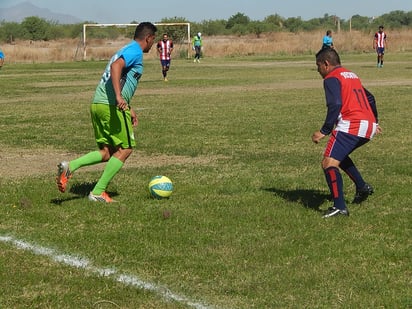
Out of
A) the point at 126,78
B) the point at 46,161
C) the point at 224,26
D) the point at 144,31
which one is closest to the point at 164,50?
the point at 46,161

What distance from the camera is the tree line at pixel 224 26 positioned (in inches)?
3312

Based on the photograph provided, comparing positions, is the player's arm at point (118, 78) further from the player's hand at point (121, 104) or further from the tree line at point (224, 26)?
the tree line at point (224, 26)

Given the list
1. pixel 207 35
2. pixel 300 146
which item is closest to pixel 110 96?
pixel 300 146

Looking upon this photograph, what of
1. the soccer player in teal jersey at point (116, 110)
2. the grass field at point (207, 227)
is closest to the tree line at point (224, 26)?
the grass field at point (207, 227)

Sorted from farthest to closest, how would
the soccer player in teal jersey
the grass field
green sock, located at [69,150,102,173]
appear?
green sock, located at [69,150,102,173] → the soccer player in teal jersey → the grass field

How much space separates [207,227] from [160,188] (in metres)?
1.29

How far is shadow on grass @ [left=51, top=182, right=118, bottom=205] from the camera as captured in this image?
8.03 m

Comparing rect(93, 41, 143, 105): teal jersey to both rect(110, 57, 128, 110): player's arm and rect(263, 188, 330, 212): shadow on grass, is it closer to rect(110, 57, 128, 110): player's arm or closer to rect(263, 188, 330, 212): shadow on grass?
rect(110, 57, 128, 110): player's arm

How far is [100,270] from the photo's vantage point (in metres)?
5.65

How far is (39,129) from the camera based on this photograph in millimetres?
14570

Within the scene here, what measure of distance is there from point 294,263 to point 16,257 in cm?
224

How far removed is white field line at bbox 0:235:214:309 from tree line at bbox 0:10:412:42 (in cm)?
6635

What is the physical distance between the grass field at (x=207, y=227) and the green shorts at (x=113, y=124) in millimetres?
677

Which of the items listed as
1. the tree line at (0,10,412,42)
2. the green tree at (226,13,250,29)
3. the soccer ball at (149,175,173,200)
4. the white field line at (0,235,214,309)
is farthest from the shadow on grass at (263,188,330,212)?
the green tree at (226,13,250,29)
